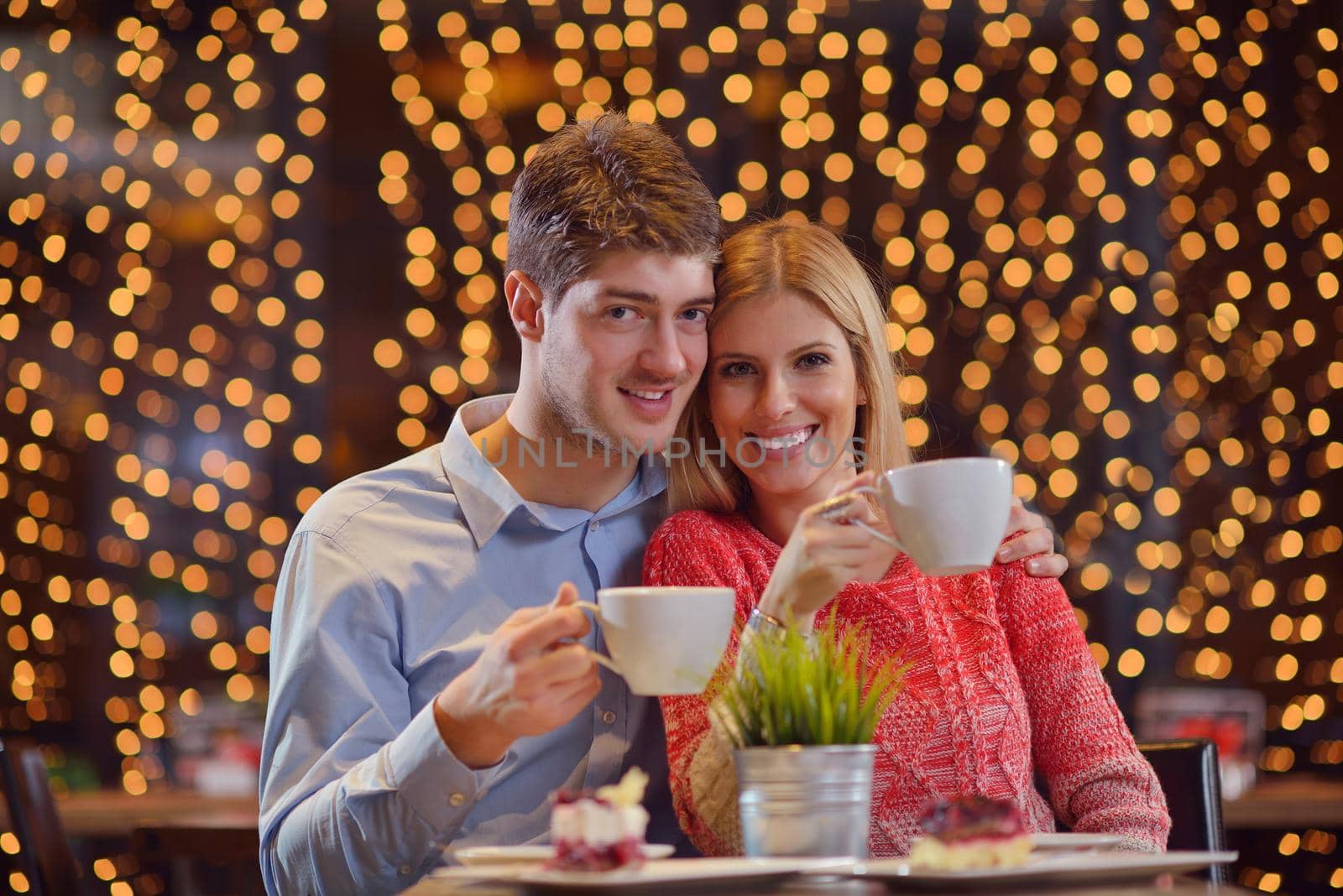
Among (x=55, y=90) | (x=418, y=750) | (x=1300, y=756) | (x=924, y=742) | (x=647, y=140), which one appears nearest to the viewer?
(x=418, y=750)

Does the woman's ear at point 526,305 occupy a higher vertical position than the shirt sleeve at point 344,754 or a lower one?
higher

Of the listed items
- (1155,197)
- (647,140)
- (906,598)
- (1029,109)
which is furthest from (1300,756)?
(647,140)

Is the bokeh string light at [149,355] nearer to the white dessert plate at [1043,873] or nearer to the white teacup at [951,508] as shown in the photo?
the white teacup at [951,508]

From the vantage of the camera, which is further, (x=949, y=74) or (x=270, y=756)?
(x=949, y=74)

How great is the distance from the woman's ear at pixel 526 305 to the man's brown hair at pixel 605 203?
0.04 feet

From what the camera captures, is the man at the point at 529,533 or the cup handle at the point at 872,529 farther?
the man at the point at 529,533

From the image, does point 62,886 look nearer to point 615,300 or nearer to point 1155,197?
point 615,300

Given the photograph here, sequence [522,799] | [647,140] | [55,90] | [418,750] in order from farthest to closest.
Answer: [55,90], [647,140], [522,799], [418,750]

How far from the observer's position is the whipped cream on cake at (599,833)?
0.86 metres

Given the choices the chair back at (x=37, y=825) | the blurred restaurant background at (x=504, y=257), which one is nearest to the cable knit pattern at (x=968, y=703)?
the chair back at (x=37, y=825)

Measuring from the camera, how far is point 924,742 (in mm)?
1345

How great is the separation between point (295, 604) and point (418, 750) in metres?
0.37

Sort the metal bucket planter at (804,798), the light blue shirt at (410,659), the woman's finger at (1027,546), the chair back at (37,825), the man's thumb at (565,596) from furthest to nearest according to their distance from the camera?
the chair back at (37,825)
the woman's finger at (1027,546)
the light blue shirt at (410,659)
the man's thumb at (565,596)
the metal bucket planter at (804,798)

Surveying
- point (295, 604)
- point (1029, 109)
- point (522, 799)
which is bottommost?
point (522, 799)
